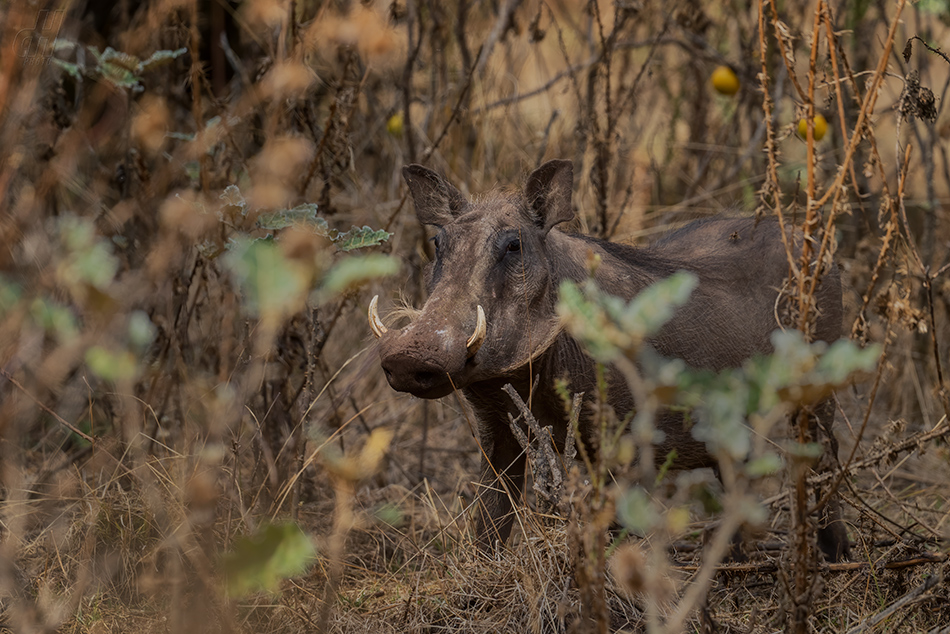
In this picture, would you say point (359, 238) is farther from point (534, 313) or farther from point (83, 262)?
point (83, 262)

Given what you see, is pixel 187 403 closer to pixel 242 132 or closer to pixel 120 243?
pixel 120 243

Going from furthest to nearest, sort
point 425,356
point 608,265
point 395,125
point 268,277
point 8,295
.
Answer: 1. point 395,125
2. point 608,265
3. point 425,356
4. point 8,295
5. point 268,277

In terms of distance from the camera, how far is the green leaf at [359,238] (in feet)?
7.68

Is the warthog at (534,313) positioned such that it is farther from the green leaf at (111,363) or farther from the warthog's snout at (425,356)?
the green leaf at (111,363)

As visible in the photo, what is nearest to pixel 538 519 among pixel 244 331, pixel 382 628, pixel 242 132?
pixel 382 628

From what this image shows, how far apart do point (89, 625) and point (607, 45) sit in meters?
2.91

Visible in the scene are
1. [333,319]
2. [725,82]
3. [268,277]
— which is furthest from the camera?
[725,82]

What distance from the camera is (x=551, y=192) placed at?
2988 millimetres

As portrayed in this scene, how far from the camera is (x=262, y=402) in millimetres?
3408

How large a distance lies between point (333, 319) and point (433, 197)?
563 millimetres

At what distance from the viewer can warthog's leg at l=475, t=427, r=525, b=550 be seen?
280cm

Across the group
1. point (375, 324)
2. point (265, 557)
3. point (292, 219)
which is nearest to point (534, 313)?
point (375, 324)

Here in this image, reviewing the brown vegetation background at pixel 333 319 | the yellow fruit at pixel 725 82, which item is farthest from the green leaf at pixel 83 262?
the yellow fruit at pixel 725 82

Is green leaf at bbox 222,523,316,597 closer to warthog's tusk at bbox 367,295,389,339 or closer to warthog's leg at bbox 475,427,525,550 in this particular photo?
warthog's tusk at bbox 367,295,389,339
